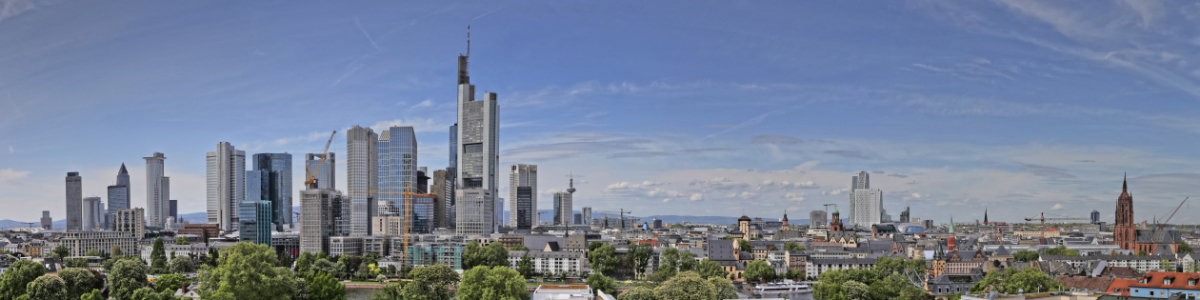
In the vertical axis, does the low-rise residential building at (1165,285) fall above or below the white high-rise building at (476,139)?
below

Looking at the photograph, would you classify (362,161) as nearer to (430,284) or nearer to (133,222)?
(133,222)

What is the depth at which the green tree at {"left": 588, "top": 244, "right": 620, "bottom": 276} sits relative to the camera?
264 ft

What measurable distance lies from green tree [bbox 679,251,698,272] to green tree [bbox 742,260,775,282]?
4606 mm

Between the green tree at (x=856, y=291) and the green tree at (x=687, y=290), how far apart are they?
9.48 m

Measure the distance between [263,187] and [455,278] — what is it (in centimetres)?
15754

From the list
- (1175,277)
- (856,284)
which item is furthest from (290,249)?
(1175,277)

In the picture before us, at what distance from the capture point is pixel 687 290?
45.6 m

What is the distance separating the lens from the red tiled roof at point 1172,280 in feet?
158

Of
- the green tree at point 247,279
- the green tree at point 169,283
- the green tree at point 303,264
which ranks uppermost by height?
the green tree at point 247,279

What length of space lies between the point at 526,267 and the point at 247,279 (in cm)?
3614

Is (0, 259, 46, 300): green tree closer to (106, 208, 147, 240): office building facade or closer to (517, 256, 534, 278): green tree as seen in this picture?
(517, 256, 534, 278): green tree

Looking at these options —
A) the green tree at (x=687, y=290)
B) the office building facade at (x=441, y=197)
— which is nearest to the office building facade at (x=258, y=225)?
the office building facade at (x=441, y=197)

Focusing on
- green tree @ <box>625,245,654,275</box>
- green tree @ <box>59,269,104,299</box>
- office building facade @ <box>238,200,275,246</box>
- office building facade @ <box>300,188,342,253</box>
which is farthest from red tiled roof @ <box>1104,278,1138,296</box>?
office building facade @ <box>238,200,275,246</box>

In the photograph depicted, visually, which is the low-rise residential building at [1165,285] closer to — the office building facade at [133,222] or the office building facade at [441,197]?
the office building facade at [133,222]
